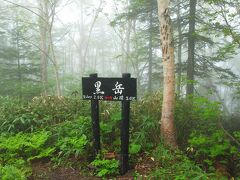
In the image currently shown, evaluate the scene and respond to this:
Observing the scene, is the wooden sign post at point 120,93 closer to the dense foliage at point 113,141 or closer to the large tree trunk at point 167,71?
the dense foliage at point 113,141

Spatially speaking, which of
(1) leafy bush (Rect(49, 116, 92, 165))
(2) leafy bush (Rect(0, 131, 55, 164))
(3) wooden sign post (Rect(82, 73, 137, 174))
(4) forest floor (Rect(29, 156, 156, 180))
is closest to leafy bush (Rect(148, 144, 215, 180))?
(4) forest floor (Rect(29, 156, 156, 180))

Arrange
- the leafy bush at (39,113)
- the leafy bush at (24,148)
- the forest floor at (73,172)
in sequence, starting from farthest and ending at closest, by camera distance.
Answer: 1. the leafy bush at (39,113)
2. the leafy bush at (24,148)
3. the forest floor at (73,172)

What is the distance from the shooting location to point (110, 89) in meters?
4.98

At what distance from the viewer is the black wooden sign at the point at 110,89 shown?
484 centimetres

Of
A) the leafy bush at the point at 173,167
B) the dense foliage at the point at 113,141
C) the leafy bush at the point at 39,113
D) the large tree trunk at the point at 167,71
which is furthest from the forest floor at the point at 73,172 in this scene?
the leafy bush at the point at 39,113

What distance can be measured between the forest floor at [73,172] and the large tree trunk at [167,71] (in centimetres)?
86

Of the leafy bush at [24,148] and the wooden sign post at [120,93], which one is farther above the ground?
the wooden sign post at [120,93]

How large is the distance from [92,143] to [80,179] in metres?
0.98

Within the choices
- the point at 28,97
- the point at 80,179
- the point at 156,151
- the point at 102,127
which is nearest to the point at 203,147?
the point at 156,151

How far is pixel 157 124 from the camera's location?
612 centimetres

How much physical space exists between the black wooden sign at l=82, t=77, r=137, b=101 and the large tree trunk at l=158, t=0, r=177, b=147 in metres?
1.23

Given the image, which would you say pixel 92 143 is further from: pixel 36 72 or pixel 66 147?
pixel 36 72

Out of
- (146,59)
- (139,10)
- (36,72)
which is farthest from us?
(146,59)

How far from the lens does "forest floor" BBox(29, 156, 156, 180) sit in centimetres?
481
